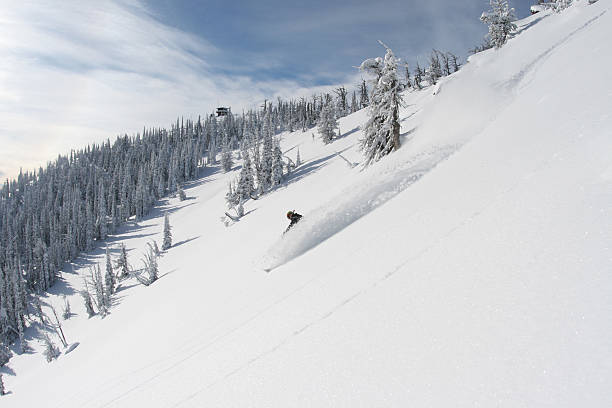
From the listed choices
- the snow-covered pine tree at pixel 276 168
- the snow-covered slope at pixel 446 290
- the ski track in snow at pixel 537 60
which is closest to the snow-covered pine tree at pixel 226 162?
the snow-covered pine tree at pixel 276 168

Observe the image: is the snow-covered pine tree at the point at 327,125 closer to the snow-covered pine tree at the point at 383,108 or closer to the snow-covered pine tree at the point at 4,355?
the snow-covered pine tree at the point at 383,108

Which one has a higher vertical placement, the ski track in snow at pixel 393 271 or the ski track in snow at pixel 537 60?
the ski track in snow at pixel 537 60

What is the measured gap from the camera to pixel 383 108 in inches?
854

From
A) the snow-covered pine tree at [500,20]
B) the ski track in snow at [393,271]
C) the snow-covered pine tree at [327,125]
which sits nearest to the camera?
the ski track in snow at [393,271]

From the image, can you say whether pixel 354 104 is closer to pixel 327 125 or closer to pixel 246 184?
pixel 327 125

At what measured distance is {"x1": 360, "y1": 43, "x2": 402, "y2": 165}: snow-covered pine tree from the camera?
2105 cm

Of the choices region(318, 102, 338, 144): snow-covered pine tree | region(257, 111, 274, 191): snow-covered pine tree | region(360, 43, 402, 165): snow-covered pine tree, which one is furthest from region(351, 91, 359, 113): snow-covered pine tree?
region(360, 43, 402, 165): snow-covered pine tree

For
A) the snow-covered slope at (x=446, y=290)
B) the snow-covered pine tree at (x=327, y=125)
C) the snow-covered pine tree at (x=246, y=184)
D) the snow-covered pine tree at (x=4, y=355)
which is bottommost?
the snow-covered pine tree at (x=4, y=355)

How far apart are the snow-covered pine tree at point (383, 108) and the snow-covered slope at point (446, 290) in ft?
31.1

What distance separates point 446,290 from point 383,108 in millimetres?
19817

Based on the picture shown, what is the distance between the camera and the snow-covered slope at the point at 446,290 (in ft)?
9.37

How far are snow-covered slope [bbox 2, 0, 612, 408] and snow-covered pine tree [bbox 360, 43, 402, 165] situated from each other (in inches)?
373

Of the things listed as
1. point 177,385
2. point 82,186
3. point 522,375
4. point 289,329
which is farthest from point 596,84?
point 82,186

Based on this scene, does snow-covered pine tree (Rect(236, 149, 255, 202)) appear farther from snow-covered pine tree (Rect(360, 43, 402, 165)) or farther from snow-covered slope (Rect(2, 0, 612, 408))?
snow-covered slope (Rect(2, 0, 612, 408))
